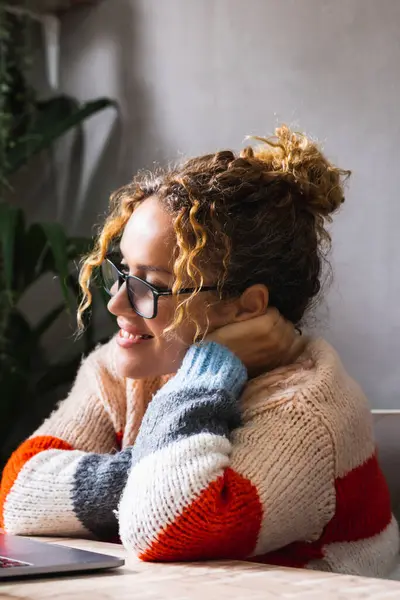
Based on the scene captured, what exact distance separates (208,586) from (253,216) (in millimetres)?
585

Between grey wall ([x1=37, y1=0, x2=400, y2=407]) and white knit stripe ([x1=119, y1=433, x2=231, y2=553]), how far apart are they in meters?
0.71

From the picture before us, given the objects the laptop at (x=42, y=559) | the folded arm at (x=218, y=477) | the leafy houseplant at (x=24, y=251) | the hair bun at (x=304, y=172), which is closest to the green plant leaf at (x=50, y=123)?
the leafy houseplant at (x=24, y=251)

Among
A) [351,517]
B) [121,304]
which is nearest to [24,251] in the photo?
[121,304]

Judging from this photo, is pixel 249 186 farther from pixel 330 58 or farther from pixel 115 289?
pixel 330 58

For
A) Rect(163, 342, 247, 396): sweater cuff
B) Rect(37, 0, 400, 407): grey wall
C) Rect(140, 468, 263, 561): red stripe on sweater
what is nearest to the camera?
Rect(140, 468, 263, 561): red stripe on sweater

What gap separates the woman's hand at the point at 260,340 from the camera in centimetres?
123

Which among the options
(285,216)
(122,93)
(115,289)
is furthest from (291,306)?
(122,93)

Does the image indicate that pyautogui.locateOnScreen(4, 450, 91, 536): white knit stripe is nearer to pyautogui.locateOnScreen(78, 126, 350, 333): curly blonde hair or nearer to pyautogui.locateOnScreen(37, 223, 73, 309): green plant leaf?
pyautogui.locateOnScreen(78, 126, 350, 333): curly blonde hair

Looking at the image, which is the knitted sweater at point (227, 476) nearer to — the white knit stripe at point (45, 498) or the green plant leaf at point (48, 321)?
the white knit stripe at point (45, 498)

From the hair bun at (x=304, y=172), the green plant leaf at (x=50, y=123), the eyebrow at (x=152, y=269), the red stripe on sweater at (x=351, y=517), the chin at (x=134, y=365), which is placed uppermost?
the green plant leaf at (x=50, y=123)

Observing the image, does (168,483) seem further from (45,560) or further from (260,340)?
(260,340)

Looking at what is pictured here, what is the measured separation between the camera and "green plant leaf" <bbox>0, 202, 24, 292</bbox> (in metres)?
2.03

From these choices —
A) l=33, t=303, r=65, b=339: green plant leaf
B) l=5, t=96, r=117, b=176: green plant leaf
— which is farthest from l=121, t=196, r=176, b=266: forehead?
l=5, t=96, r=117, b=176: green plant leaf

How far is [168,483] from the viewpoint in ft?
3.31
